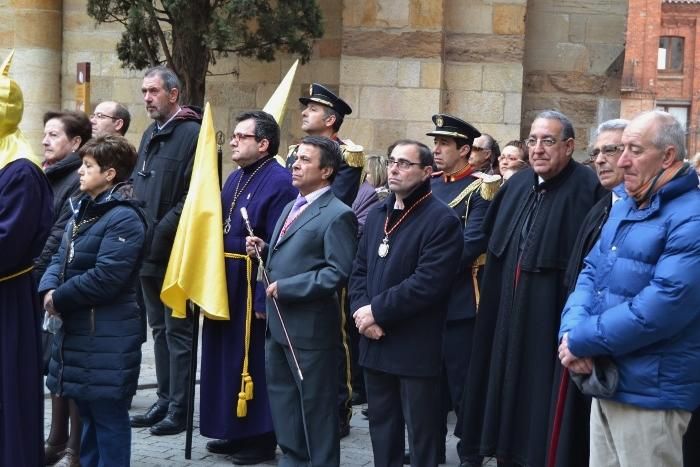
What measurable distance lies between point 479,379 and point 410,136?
5.76 meters

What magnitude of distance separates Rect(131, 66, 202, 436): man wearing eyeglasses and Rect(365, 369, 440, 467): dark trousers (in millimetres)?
1804

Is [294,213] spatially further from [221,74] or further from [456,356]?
[221,74]

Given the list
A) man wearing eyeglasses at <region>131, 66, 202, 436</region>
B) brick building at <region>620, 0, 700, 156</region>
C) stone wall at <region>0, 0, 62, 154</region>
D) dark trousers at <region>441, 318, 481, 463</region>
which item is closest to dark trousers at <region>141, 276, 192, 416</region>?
man wearing eyeglasses at <region>131, 66, 202, 436</region>

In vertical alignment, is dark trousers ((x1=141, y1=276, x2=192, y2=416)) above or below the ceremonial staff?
below

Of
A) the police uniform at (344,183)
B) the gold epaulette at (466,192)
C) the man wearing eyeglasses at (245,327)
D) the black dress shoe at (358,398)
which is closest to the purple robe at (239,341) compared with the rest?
the man wearing eyeglasses at (245,327)

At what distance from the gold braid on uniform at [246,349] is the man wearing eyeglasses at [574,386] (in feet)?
6.46

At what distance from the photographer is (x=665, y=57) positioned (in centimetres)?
5234

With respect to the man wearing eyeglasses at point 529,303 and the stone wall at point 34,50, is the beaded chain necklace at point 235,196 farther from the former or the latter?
the stone wall at point 34,50

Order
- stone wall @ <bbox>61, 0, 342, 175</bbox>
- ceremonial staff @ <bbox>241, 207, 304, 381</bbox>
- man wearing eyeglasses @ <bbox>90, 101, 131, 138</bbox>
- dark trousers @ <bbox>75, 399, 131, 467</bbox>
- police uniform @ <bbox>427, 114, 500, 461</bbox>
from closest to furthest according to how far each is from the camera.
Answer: dark trousers @ <bbox>75, 399, 131, 467</bbox> → ceremonial staff @ <bbox>241, 207, 304, 381</bbox> → police uniform @ <bbox>427, 114, 500, 461</bbox> → man wearing eyeglasses @ <bbox>90, 101, 131, 138</bbox> → stone wall @ <bbox>61, 0, 342, 175</bbox>

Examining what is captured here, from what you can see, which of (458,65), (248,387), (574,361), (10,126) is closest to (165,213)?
(248,387)

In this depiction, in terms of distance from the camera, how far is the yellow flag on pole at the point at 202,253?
21.0 ft

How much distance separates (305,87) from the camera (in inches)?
469

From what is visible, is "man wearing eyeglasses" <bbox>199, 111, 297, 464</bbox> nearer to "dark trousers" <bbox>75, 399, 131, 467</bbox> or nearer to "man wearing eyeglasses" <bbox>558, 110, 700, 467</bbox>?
"dark trousers" <bbox>75, 399, 131, 467</bbox>

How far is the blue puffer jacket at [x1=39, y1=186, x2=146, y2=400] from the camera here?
18.0 feet
